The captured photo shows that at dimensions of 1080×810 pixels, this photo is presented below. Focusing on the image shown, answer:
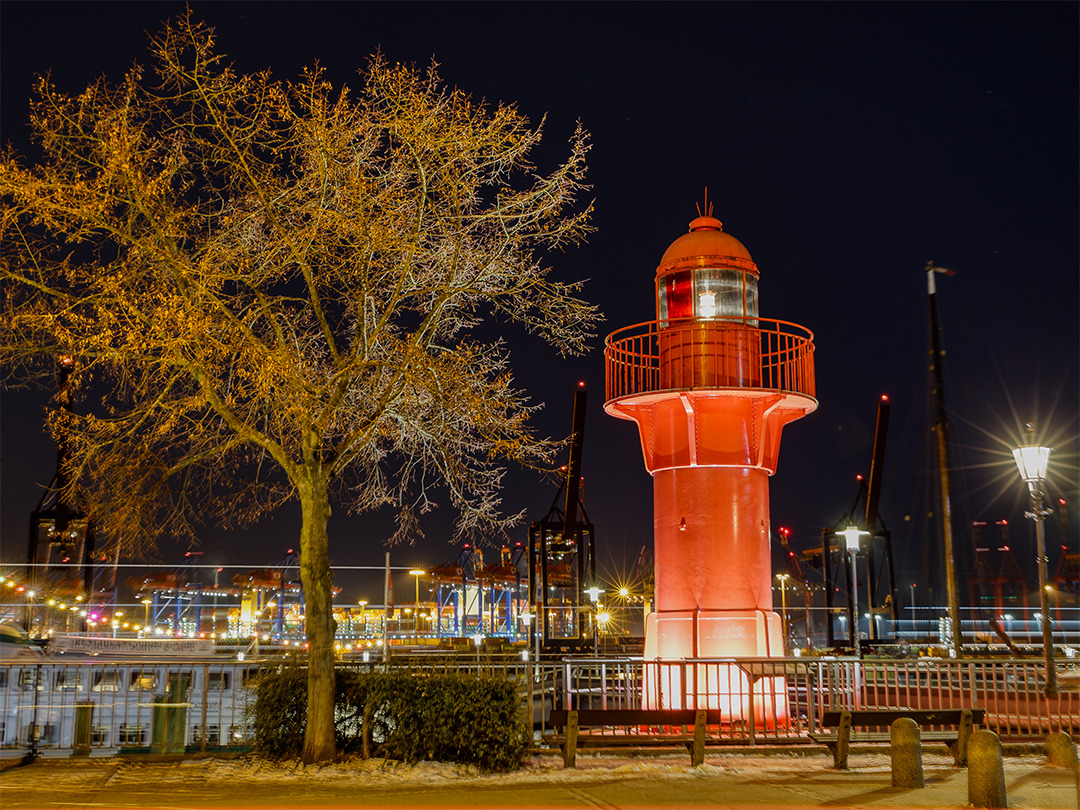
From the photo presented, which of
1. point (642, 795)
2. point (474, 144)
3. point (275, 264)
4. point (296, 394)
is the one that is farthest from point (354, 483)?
point (642, 795)

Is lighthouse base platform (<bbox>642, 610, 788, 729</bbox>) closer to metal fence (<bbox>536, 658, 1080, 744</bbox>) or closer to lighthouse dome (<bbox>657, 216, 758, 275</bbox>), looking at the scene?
metal fence (<bbox>536, 658, 1080, 744</bbox>)

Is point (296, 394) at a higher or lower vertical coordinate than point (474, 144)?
lower

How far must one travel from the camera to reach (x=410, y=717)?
11.5 meters

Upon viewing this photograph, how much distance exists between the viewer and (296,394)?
11.3 m

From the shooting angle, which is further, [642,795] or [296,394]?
[296,394]

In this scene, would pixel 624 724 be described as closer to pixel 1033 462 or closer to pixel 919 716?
pixel 919 716

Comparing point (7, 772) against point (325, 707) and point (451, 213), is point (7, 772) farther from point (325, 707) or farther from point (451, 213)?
point (451, 213)

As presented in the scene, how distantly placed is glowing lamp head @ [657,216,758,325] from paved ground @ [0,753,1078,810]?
7.28m

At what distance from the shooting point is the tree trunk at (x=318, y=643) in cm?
1135

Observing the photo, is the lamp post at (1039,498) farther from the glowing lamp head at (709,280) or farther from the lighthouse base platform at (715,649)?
the glowing lamp head at (709,280)

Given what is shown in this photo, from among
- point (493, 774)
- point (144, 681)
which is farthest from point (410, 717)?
point (144, 681)

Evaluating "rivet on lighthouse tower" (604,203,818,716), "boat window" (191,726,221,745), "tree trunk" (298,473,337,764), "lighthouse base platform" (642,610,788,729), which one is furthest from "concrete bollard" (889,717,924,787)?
"boat window" (191,726,221,745)

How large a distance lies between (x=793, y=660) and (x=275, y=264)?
857 centimetres

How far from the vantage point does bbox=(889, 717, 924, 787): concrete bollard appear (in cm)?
1038
